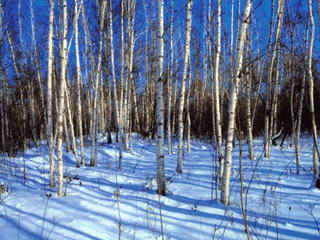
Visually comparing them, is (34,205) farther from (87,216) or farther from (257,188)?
(257,188)

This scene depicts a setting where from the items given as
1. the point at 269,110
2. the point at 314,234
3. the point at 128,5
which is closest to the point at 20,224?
the point at 314,234

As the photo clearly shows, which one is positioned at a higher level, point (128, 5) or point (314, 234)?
point (128, 5)

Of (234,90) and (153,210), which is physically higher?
(234,90)

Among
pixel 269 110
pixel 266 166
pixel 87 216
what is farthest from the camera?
pixel 269 110

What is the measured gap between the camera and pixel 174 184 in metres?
5.49

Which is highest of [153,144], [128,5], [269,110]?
[128,5]

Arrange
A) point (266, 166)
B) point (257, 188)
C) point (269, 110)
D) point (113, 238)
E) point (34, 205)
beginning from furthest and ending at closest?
point (269, 110)
point (266, 166)
point (257, 188)
point (34, 205)
point (113, 238)

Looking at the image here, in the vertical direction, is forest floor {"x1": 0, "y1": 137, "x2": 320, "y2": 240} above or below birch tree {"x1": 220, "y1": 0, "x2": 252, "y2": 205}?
below

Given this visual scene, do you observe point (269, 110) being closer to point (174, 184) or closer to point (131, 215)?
point (174, 184)

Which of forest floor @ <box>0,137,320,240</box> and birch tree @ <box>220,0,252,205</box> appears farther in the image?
birch tree @ <box>220,0,252,205</box>

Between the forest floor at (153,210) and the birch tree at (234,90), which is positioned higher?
the birch tree at (234,90)

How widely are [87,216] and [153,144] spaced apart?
1108 centimetres

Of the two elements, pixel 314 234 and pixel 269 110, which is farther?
pixel 269 110

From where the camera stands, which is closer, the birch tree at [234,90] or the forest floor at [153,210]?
the forest floor at [153,210]
